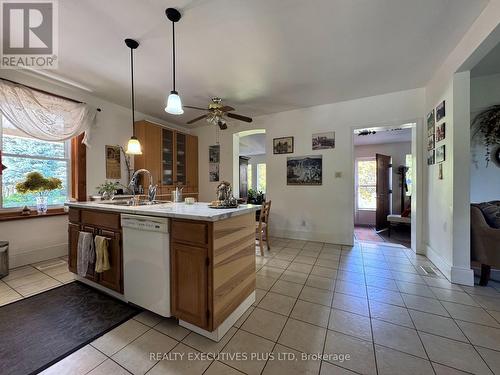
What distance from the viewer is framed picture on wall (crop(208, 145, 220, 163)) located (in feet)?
16.6

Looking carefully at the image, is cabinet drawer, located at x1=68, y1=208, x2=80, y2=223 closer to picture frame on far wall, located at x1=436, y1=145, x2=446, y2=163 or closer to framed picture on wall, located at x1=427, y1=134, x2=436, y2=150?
picture frame on far wall, located at x1=436, y1=145, x2=446, y2=163

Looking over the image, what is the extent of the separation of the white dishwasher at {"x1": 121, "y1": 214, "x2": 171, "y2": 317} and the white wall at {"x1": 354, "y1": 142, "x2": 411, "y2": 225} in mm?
6157

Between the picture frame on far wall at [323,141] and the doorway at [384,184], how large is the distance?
1.65m

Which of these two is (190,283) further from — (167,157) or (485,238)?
(167,157)

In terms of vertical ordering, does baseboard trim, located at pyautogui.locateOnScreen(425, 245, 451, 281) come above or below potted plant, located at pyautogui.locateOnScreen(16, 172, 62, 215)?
below

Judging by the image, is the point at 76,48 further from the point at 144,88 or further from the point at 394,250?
the point at 394,250

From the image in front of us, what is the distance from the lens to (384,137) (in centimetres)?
541

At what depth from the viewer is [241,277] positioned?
1.79m

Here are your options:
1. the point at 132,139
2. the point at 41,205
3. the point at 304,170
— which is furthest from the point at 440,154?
the point at 41,205

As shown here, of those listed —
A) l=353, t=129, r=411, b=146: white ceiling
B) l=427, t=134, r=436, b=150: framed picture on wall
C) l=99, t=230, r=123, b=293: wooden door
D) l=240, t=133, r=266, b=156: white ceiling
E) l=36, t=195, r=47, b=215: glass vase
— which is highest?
l=240, t=133, r=266, b=156: white ceiling

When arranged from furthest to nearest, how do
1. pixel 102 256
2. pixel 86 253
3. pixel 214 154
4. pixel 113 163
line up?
pixel 214 154, pixel 113 163, pixel 86 253, pixel 102 256

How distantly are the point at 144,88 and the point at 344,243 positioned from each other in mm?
4385

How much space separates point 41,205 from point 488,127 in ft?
21.2

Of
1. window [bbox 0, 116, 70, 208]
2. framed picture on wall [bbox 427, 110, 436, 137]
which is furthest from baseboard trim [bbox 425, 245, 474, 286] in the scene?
window [bbox 0, 116, 70, 208]
